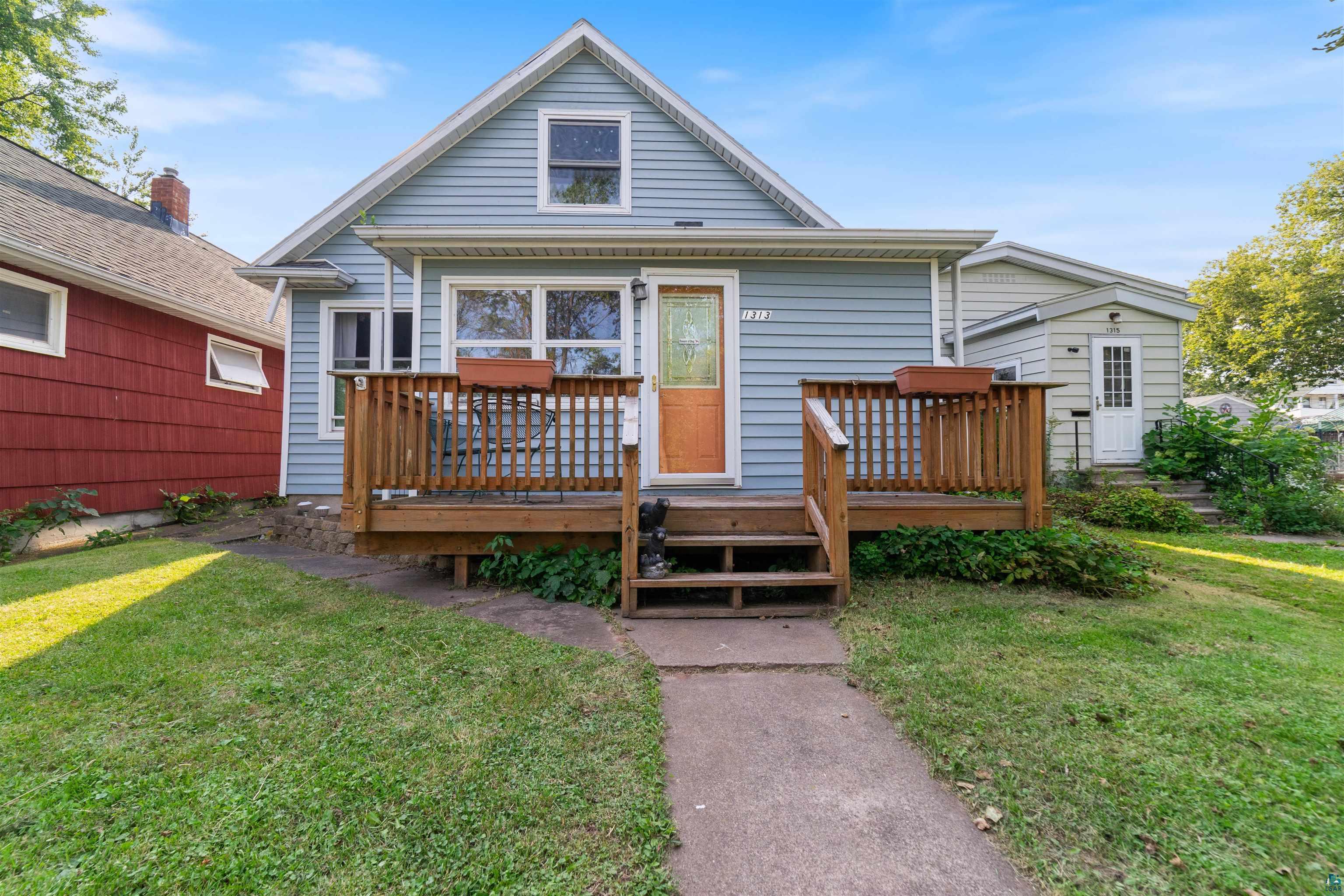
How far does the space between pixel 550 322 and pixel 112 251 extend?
649 centimetres

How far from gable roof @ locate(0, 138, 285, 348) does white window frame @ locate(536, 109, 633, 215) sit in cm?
487

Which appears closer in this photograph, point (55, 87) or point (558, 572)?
point (558, 572)

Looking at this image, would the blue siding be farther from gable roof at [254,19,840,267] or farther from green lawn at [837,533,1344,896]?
green lawn at [837,533,1344,896]

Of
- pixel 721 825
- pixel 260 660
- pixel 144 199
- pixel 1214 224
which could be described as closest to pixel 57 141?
pixel 144 199

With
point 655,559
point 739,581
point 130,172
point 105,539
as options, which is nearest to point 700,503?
point 655,559

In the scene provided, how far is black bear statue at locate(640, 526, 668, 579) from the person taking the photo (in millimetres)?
3674

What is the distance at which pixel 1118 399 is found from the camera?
30.4 ft

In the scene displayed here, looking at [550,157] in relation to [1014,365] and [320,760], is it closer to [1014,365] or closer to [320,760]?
[320,760]

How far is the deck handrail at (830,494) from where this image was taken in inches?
142

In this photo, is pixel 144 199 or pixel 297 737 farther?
pixel 144 199

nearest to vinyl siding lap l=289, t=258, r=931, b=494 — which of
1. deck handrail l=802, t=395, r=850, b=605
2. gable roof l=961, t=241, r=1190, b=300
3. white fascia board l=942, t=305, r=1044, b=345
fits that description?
deck handrail l=802, t=395, r=850, b=605

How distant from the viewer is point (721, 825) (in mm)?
1642

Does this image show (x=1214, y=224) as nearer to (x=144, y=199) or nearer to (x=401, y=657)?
(x=401, y=657)

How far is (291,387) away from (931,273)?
25.6 feet
